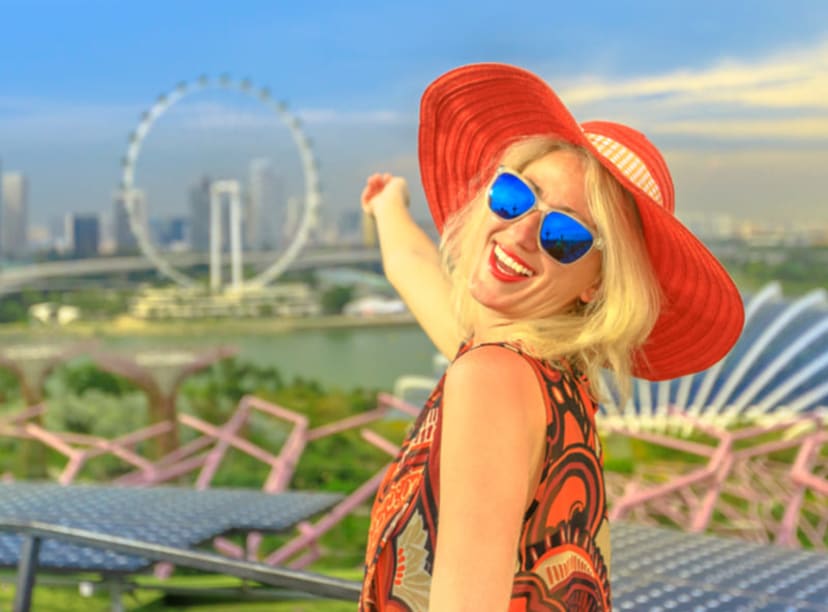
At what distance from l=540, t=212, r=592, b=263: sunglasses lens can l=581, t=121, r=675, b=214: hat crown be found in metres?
0.05

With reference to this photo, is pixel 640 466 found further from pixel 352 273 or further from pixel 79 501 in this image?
pixel 79 501

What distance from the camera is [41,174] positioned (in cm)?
709

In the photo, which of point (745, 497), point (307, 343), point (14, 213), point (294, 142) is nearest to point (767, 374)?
point (745, 497)

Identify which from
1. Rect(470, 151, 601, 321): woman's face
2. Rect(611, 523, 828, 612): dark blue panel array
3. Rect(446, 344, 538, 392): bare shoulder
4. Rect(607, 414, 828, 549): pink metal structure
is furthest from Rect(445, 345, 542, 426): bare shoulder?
Rect(607, 414, 828, 549): pink metal structure

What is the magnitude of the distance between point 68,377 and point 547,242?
20.5 ft

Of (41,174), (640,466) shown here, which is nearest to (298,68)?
(41,174)

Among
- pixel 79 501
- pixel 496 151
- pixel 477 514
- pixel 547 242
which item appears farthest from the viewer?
pixel 79 501

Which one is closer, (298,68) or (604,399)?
(604,399)

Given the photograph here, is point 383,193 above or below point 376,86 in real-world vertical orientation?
below

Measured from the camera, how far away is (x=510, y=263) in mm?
1040

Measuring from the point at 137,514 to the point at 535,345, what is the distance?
1561 millimetres

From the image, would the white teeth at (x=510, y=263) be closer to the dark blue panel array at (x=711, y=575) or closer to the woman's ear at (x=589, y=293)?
the woman's ear at (x=589, y=293)

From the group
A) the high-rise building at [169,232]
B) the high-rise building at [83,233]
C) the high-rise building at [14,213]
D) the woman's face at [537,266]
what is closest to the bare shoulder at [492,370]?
the woman's face at [537,266]

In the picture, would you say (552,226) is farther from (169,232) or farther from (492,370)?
(169,232)
